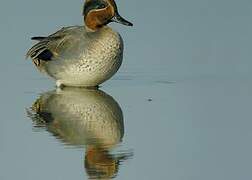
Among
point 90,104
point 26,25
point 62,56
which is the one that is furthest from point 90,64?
point 26,25

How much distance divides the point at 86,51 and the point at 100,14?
56cm

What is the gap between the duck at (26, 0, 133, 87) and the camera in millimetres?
9930

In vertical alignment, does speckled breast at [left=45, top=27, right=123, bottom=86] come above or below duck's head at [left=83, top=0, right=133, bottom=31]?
below

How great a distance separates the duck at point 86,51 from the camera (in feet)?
32.6

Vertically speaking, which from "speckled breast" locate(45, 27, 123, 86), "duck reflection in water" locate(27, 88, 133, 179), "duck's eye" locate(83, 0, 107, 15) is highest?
"duck's eye" locate(83, 0, 107, 15)

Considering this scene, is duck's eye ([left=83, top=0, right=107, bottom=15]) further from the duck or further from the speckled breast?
the speckled breast

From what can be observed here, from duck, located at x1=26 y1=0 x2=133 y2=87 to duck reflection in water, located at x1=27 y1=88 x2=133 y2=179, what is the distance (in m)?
Answer: 0.23

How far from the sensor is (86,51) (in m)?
9.95

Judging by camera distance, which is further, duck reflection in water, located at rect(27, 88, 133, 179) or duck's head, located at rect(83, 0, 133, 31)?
duck's head, located at rect(83, 0, 133, 31)

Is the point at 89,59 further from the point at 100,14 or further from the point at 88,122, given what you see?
the point at 88,122

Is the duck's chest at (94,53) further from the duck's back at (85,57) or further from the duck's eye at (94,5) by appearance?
the duck's eye at (94,5)

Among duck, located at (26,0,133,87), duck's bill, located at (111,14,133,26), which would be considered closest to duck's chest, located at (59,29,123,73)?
duck, located at (26,0,133,87)

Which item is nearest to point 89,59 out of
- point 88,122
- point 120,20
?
point 120,20

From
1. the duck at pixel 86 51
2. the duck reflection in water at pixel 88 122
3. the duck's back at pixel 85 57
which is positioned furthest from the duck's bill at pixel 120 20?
the duck reflection in water at pixel 88 122
